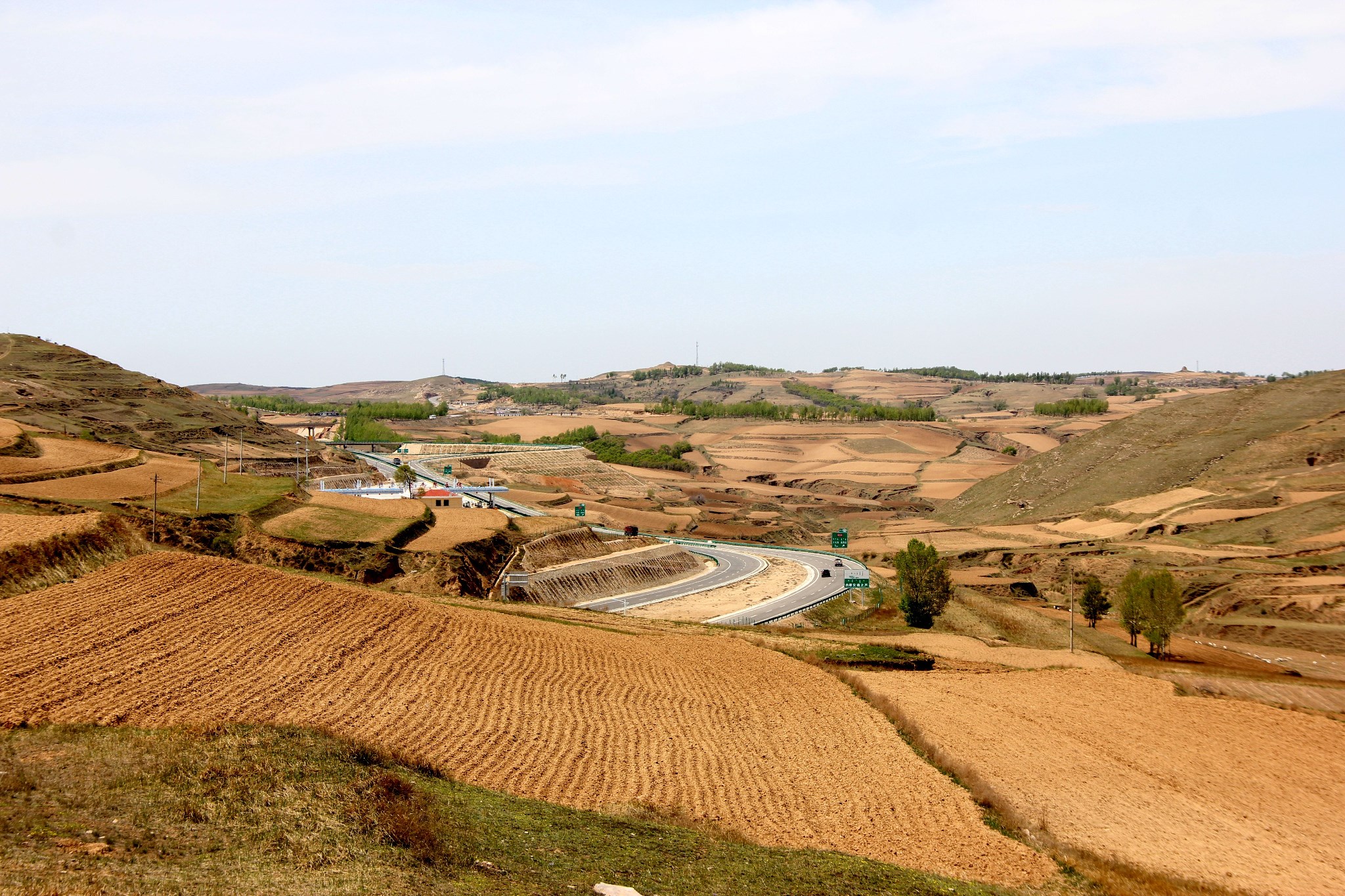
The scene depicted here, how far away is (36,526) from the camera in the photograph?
41219 millimetres

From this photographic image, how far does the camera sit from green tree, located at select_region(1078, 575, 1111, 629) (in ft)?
262

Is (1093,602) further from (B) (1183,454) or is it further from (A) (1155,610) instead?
(B) (1183,454)

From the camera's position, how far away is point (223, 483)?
76.7 m

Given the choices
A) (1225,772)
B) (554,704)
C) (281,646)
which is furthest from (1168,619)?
(281,646)

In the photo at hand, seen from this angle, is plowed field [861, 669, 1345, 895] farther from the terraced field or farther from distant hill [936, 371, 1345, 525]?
distant hill [936, 371, 1345, 525]

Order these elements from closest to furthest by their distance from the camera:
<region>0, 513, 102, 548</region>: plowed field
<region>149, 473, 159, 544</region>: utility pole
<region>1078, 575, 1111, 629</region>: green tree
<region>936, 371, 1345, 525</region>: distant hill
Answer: <region>0, 513, 102, 548</region>: plowed field
<region>149, 473, 159, 544</region>: utility pole
<region>1078, 575, 1111, 629</region>: green tree
<region>936, 371, 1345, 525</region>: distant hill

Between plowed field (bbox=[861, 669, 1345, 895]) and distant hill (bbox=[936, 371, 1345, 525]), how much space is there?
286 feet

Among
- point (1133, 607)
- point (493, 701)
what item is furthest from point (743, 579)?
point (493, 701)

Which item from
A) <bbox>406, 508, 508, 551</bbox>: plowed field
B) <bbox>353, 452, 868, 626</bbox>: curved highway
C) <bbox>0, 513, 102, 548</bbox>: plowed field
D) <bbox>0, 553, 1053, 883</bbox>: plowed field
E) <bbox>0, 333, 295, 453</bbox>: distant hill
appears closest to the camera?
<bbox>0, 553, 1053, 883</bbox>: plowed field

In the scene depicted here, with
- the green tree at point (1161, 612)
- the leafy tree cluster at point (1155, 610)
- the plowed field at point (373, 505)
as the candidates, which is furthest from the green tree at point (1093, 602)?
the plowed field at point (373, 505)

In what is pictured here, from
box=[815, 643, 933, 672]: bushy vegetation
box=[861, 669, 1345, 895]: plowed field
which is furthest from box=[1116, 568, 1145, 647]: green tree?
box=[815, 643, 933, 672]: bushy vegetation

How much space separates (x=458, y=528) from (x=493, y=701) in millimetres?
48342

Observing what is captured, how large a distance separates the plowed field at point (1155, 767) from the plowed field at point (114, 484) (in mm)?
48990

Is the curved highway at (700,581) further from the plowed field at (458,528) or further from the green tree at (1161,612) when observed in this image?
the green tree at (1161,612)
